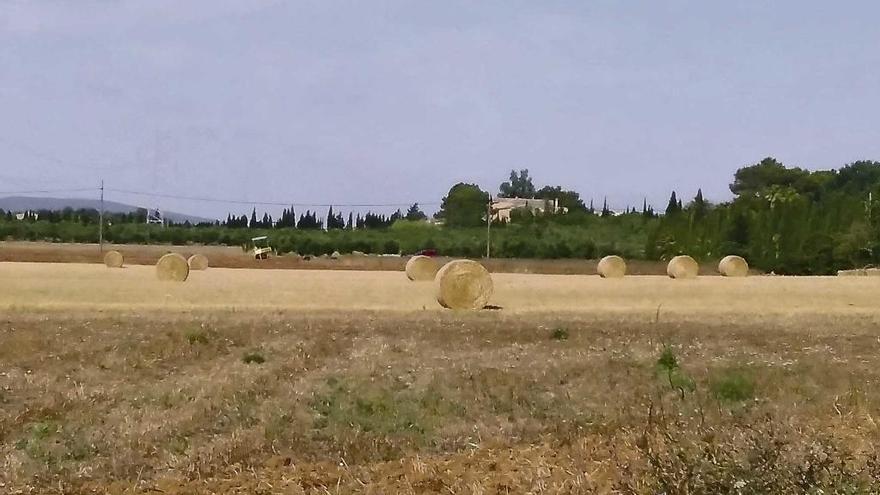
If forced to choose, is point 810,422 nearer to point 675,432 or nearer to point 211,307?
point 675,432

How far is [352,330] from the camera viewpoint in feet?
68.4

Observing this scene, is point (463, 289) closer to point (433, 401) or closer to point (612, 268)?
point (433, 401)

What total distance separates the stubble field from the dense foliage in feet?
133

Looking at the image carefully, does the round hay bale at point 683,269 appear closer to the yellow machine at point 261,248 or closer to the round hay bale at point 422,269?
the round hay bale at point 422,269

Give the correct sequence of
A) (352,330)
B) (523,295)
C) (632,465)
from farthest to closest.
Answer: (523,295) < (352,330) < (632,465)

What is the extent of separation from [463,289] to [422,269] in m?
15.0

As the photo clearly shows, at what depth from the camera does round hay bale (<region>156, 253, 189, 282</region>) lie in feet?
138

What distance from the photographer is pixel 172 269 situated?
42.2 meters

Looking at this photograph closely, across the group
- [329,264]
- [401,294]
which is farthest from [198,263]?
[401,294]

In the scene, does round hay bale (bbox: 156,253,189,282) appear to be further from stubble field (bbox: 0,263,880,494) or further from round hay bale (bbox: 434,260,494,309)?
round hay bale (bbox: 434,260,494,309)

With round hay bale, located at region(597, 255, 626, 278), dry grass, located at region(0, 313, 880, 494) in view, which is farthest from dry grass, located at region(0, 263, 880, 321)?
dry grass, located at region(0, 313, 880, 494)

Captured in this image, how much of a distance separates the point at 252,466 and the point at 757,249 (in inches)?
2543

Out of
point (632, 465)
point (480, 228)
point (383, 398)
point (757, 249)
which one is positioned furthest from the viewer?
point (480, 228)

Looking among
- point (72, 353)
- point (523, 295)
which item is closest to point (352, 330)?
point (72, 353)
